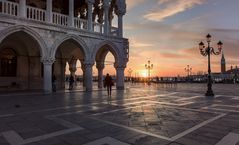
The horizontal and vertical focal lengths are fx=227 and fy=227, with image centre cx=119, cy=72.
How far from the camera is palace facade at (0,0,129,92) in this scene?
602 inches

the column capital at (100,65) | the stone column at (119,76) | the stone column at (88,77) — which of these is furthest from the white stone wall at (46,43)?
the column capital at (100,65)

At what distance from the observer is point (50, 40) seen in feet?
53.8

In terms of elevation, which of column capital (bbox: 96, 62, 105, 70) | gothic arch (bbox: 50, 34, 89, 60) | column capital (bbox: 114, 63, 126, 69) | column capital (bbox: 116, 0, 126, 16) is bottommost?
column capital (bbox: 114, 63, 126, 69)

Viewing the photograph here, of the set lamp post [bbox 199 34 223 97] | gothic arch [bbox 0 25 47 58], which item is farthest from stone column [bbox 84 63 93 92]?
lamp post [bbox 199 34 223 97]

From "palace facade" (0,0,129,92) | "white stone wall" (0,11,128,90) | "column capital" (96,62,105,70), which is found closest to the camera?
"white stone wall" (0,11,128,90)

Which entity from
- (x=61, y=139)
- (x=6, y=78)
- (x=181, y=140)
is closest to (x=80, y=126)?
(x=61, y=139)

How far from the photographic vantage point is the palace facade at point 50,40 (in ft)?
50.1

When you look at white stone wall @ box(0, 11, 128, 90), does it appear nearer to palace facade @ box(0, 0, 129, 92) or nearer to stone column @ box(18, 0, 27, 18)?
palace facade @ box(0, 0, 129, 92)

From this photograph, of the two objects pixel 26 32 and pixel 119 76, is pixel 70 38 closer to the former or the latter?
pixel 26 32

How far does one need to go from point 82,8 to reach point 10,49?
8.74m

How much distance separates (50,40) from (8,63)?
17.4 ft

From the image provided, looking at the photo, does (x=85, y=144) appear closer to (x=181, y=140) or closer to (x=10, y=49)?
(x=181, y=140)

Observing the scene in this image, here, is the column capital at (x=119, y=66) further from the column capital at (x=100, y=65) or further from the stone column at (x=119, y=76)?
the column capital at (x=100, y=65)

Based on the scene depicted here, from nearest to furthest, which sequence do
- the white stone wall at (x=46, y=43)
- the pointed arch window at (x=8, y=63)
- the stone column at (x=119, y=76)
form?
the white stone wall at (x=46, y=43) → the pointed arch window at (x=8, y=63) → the stone column at (x=119, y=76)
